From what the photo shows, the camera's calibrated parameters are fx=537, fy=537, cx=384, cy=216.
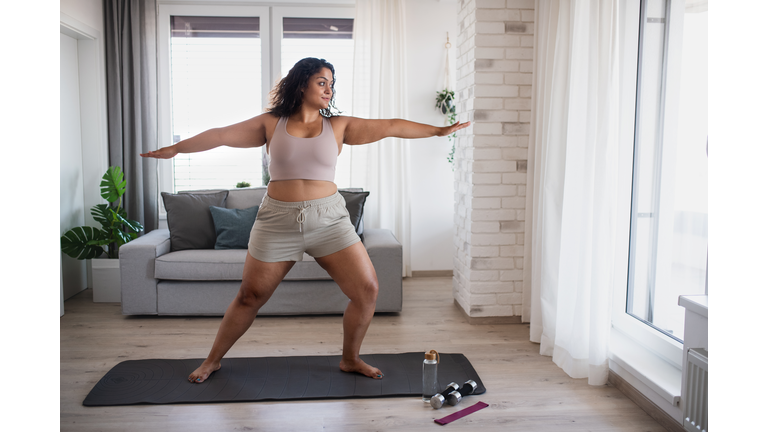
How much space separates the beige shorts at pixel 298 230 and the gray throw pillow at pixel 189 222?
1591 millimetres

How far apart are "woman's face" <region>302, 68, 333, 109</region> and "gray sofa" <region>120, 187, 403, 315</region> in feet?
4.60

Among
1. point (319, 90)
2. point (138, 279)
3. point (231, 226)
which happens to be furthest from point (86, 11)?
point (319, 90)

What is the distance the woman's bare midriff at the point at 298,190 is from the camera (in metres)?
2.33

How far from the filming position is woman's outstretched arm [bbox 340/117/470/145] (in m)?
2.45

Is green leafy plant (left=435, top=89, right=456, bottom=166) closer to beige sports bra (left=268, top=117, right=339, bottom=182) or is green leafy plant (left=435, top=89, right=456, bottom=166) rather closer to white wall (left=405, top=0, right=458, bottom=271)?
white wall (left=405, top=0, right=458, bottom=271)

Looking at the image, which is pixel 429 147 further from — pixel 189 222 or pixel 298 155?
pixel 298 155

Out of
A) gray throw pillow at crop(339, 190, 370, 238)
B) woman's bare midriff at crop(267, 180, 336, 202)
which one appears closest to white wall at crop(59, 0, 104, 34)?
gray throw pillow at crop(339, 190, 370, 238)

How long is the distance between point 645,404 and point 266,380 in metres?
1.68

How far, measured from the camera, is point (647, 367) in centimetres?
236

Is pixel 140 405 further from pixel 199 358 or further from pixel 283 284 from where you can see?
pixel 283 284

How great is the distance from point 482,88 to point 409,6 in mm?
1764

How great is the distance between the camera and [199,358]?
285 cm
